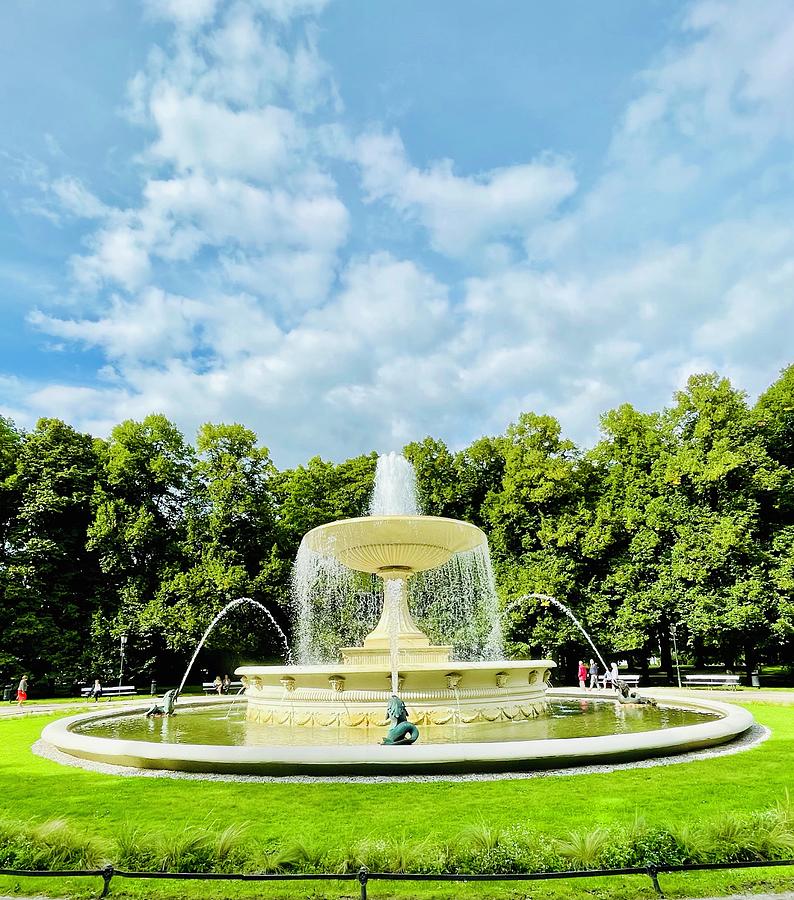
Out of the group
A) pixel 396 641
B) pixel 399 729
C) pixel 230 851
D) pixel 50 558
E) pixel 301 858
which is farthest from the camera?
pixel 50 558

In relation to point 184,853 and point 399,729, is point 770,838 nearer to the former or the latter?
point 184,853

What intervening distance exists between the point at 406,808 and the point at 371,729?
225 inches

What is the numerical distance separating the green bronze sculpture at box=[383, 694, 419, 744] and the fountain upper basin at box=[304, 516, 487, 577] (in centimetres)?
617

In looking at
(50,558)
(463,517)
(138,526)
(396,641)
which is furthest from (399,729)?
(50,558)

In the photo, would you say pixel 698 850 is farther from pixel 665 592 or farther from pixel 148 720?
pixel 665 592

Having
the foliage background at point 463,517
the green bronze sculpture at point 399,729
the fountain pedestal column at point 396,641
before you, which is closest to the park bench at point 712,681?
the foliage background at point 463,517

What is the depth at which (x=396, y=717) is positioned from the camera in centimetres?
1071

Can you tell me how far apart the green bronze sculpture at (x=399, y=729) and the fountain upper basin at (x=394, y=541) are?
6166mm

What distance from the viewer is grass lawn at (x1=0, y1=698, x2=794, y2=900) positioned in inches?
209

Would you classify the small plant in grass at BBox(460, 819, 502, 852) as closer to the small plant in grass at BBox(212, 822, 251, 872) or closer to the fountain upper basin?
the small plant in grass at BBox(212, 822, 251, 872)

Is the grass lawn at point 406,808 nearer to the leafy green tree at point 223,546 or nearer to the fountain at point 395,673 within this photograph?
the fountain at point 395,673

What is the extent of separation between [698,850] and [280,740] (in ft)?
26.5

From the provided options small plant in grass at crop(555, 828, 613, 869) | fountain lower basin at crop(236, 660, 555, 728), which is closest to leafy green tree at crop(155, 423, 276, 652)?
fountain lower basin at crop(236, 660, 555, 728)

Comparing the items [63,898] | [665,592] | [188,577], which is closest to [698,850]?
[63,898]
